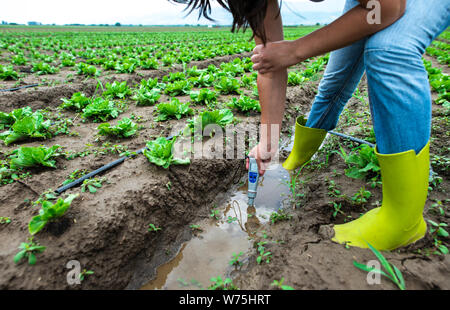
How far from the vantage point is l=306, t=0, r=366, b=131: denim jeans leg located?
1.92 meters

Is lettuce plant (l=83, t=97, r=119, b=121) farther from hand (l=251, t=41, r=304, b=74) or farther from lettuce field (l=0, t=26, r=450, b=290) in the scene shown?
hand (l=251, t=41, r=304, b=74)

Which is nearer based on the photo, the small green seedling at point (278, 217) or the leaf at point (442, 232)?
the leaf at point (442, 232)

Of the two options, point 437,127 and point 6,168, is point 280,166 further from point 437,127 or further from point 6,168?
point 6,168

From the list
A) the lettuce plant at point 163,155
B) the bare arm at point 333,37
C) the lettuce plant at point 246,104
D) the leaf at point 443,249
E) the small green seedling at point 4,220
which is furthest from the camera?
the lettuce plant at point 246,104

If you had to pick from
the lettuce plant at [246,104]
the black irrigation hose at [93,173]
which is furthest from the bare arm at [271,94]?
the lettuce plant at [246,104]

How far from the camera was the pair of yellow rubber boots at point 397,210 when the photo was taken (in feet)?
4.17

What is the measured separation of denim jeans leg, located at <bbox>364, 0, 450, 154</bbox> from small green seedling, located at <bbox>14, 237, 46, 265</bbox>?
2.04 metres

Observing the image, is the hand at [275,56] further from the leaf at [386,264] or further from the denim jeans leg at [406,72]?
the leaf at [386,264]

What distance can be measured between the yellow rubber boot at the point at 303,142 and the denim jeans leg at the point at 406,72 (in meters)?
1.04

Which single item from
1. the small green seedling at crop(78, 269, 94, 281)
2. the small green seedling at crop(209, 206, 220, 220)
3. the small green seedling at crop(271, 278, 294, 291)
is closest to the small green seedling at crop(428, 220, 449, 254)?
the small green seedling at crop(271, 278, 294, 291)

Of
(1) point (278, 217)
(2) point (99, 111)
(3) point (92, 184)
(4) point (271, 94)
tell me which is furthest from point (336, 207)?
(2) point (99, 111)

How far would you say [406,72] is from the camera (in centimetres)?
121
